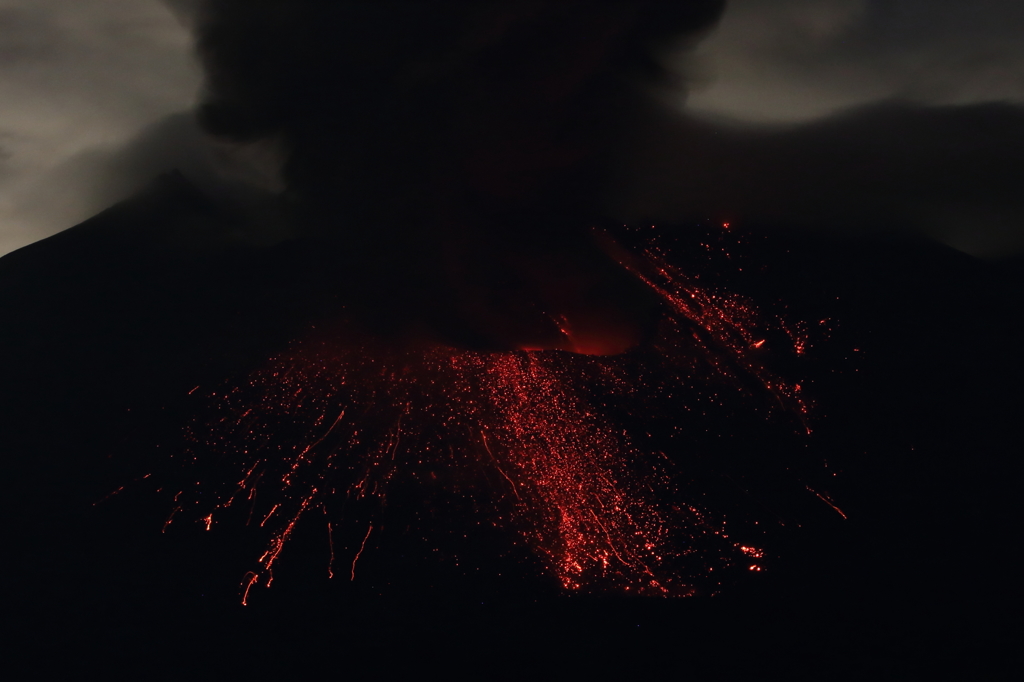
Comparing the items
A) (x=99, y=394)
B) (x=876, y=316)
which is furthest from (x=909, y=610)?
(x=99, y=394)

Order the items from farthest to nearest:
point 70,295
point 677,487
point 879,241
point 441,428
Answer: point 70,295 → point 879,241 → point 441,428 → point 677,487

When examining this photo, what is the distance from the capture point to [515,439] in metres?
7.52

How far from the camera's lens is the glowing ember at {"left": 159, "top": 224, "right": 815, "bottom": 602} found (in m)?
6.63

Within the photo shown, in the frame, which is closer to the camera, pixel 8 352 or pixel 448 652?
pixel 448 652

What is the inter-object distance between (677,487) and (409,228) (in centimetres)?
596

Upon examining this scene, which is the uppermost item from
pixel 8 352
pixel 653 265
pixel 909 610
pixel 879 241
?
pixel 8 352

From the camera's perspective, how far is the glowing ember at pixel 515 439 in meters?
6.63

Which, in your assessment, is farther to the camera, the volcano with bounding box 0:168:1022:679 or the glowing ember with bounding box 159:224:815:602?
the glowing ember with bounding box 159:224:815:602

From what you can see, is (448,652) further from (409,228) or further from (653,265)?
(409,228)

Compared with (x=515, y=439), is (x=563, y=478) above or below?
below

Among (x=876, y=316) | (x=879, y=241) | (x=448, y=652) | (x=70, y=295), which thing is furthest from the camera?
(x=70, y=295)

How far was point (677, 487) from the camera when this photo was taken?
23.5 ft

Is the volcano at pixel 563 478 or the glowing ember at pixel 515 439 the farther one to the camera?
the glowing ember at pixel 515 439

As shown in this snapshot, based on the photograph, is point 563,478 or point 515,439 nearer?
point 563,478
